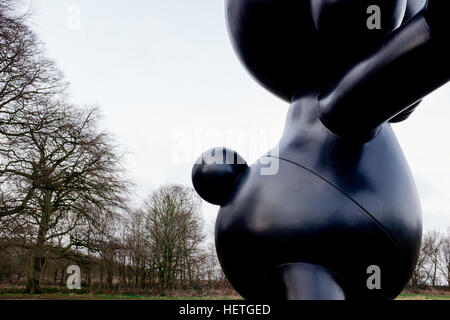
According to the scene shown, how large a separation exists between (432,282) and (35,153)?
30119 mm

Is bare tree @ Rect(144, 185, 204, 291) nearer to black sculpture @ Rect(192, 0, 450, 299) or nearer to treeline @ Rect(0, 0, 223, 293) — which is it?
treeline @ Rect(0, 0, 223, 293)

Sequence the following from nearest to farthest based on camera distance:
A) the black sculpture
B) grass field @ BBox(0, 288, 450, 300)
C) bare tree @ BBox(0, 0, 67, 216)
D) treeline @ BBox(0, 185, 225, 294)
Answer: the black sculpture < bare tree @ BBox(0, 0, 67, 216) < grass field @ BBox(0, 288, 450, 300) < treeline @ BBox(0, 185, 225, 294)

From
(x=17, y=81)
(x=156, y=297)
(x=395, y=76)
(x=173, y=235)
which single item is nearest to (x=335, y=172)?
(x=395, y=76)

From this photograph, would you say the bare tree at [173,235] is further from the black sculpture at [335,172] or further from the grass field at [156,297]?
the black sculpture at [335,172]

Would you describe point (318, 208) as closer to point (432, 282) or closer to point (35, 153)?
point (35, 153)

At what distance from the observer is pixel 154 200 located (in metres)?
23.0

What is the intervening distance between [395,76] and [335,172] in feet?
1.79

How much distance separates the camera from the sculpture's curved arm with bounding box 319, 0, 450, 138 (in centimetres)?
133

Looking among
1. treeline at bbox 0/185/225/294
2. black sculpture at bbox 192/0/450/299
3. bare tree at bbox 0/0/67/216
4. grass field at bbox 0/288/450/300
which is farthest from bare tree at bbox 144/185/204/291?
black sculpture at bbox 192/0/450/299

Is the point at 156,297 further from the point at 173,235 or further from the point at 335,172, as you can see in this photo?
the point at 335,172

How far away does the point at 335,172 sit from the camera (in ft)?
6.00

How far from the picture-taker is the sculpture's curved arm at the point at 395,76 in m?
1.33

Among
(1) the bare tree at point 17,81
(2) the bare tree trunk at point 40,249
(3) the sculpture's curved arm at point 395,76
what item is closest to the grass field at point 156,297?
(2) the bare tree trunk at point 40,249
